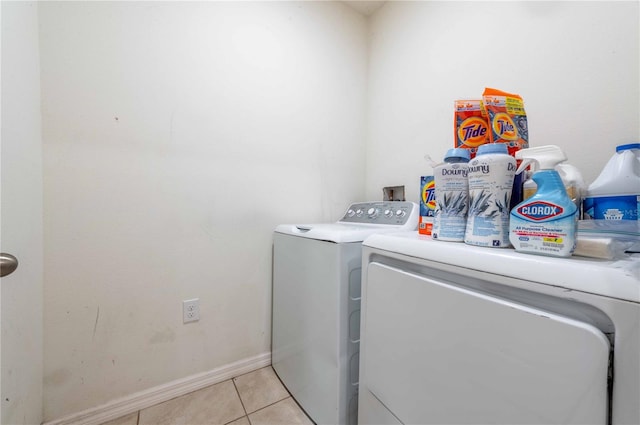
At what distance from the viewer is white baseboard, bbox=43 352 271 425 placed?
3.41ft

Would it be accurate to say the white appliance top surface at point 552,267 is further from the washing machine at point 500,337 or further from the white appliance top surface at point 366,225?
the white appliance top surface at point 366,225

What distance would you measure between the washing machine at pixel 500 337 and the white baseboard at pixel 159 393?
885 mm

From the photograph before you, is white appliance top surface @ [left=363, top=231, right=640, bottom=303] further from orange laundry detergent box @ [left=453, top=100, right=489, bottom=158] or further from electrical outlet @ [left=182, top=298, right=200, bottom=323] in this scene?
electrical outlet @ [left=182, top=298, right=200, bottom=323]

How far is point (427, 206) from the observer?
886 mm

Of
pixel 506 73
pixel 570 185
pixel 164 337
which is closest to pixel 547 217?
pixel 570 185

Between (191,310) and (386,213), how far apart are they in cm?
116

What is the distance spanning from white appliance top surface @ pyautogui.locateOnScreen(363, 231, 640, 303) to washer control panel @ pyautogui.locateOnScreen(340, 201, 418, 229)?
1.98 feet

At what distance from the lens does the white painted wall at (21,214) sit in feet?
2.43

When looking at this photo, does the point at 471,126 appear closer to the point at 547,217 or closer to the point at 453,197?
the point at 453,197

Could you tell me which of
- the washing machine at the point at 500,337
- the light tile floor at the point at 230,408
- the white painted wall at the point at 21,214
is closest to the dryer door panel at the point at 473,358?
the washing machine at the point at 500,337

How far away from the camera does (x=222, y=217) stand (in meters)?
1.33

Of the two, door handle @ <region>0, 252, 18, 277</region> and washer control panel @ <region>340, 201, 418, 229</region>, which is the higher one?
washer control panel @ <region>340, 201, 418, 229</region>

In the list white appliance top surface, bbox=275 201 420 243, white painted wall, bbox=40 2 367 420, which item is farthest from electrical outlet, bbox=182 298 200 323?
white appliance top surface, bbox=275 201 420 243

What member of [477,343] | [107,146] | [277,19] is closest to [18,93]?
[107,146]
